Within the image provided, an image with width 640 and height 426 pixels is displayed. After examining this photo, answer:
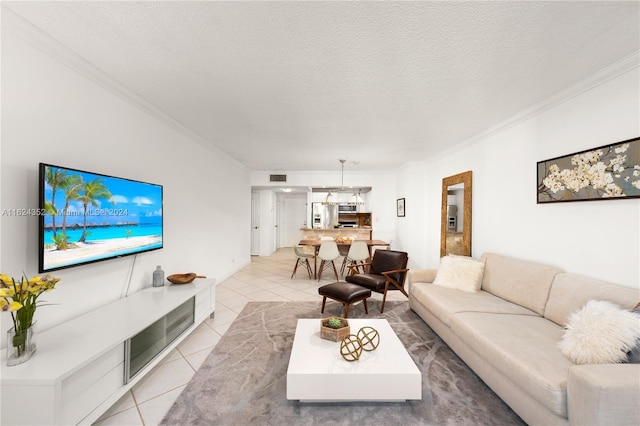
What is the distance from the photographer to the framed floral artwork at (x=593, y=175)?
1969 millimetres

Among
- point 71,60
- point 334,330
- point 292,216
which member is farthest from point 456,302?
point 292,216

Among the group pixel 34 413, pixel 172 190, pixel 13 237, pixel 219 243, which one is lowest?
pixel 34 413

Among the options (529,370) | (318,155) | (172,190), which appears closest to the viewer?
(529,370)

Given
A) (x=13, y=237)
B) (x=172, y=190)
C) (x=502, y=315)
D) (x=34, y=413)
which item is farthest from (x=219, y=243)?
(x=502, y=315)

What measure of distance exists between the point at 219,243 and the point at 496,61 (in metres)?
4.81

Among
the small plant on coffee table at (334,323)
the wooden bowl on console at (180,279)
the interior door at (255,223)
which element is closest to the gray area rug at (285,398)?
the small plant on coffee table at (334,323)

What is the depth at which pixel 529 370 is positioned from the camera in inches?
61.2

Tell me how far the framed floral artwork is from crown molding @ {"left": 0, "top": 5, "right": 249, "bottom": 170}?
14.4ft

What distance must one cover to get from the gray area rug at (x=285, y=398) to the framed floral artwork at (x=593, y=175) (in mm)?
1918

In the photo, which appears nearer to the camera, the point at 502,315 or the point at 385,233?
the point at 502,315

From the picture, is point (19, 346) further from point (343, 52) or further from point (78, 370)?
point (343, 52)

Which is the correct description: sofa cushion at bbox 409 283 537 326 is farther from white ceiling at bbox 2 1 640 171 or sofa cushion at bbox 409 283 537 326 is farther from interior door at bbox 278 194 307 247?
interior door at bbox 278 194 307 247

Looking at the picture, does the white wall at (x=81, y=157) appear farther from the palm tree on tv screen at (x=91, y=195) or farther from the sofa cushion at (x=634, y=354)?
the sofa cushion at (x=634, y=354)

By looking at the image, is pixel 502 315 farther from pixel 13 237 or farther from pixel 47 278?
pixel 13 237
